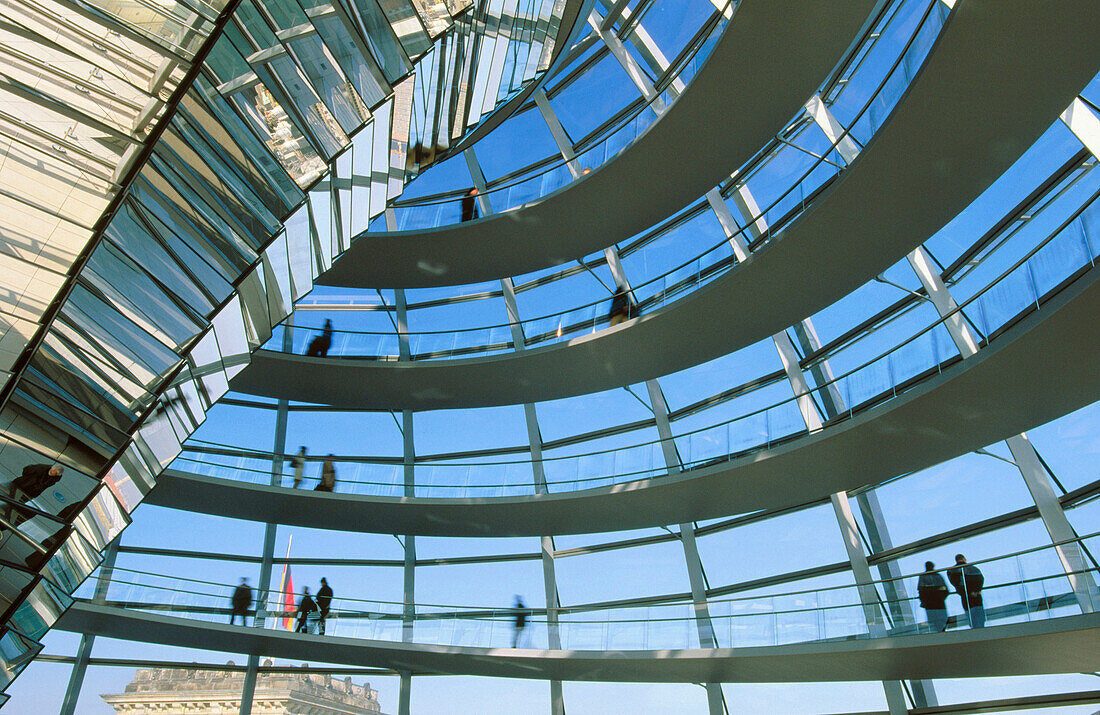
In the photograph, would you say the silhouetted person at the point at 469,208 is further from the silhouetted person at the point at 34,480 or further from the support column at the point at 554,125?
the silhouetted person at the point at 34,480

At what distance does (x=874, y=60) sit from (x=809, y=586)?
402 inches

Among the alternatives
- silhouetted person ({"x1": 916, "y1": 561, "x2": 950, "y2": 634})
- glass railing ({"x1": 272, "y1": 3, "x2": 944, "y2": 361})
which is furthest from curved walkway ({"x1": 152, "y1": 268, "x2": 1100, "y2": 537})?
glass railing ({"x1": 272, "y1": 3, "x2": 944, "y2": 361})

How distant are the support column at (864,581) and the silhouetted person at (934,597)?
75 cm

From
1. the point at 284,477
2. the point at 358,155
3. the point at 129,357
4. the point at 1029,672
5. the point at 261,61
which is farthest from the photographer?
the point at 284,477

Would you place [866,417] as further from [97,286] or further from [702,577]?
[97,286]

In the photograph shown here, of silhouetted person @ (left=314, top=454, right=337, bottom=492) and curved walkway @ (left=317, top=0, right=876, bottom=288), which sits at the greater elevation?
curved walkway @ (left=317, top=0, right=876, bottom=288)

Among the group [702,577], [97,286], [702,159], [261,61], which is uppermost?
[702,159]

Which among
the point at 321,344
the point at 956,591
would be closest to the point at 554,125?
the point at 321,344

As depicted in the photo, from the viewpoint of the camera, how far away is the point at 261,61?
19.1 feet

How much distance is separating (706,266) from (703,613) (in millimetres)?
7212

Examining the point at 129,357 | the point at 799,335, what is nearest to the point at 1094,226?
the point at 799,335

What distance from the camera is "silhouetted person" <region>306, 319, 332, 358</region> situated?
2052 centimetres

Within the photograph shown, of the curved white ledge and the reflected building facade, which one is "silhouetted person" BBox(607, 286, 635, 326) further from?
the reflected building facade

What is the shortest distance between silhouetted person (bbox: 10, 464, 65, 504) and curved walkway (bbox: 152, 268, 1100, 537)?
10.7 meters
